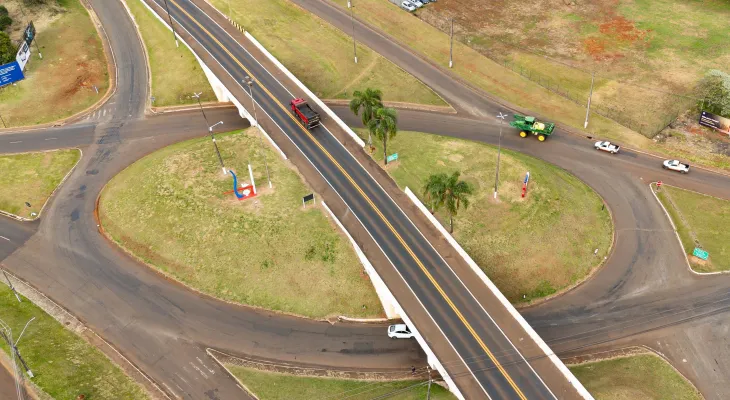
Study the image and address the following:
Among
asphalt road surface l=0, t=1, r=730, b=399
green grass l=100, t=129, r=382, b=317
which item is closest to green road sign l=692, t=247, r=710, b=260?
asphalt road surface l=0, t=1, r=730, b=399

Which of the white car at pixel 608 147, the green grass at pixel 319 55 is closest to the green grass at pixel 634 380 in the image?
the white car at pixel 608 147

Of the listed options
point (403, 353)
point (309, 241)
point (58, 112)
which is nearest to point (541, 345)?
point (403, 353)

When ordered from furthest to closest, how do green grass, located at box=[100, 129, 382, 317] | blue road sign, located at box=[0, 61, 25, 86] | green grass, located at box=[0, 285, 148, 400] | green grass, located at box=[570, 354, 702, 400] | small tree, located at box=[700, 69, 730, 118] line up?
1. blue road sign, located at box=[0, 61, 25, 86]
2. small tree, located at box=[700, 69, 730, 118]
3. green grass, located at box=[100, 129, 382, 317]
4. green grass, located at box=[0, 285, 148, 400]
5. green grass, located at box=[570, 354, 702, 400]

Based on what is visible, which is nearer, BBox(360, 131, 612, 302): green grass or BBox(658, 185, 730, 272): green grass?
BBox(360, 131, 612, 302): green grass

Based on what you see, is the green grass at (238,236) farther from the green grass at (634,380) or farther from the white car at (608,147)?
the white car at (608,147)

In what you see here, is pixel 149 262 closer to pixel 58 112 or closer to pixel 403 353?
pixel 403 353

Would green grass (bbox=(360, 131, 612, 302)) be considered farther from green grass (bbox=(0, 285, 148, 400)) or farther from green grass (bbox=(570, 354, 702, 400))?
green grass (bbox=(0, 285, 148, 400))
